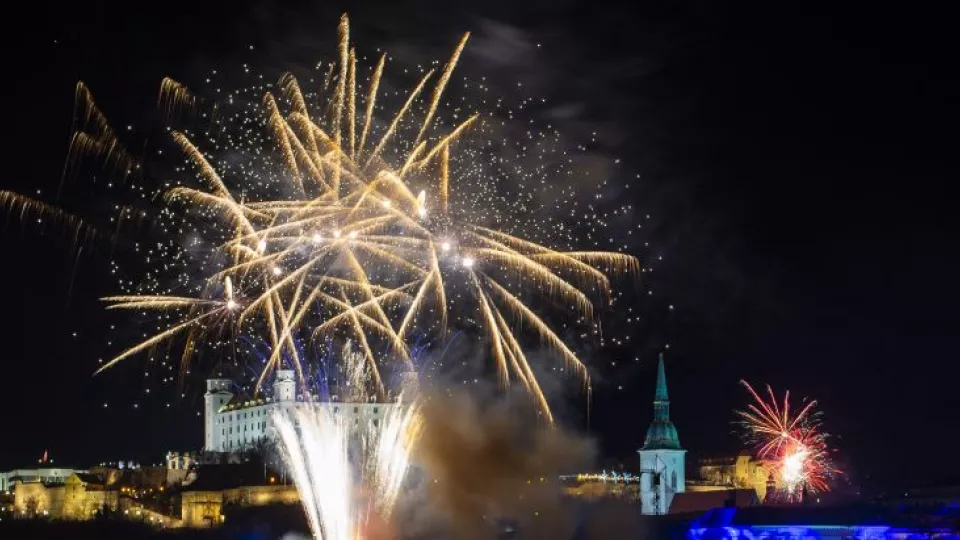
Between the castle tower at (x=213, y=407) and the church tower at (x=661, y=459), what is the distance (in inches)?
1776

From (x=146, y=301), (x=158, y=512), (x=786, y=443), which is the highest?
(x=146, y=301)

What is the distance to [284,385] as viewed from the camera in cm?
9575

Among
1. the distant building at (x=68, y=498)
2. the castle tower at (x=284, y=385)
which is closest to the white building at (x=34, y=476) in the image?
the distant building at (x=68, y=498)

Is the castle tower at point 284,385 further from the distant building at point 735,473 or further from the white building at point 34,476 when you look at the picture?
the distant building at point 735,473

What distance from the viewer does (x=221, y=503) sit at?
81.3 meters

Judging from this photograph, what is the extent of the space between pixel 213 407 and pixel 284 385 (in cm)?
1918

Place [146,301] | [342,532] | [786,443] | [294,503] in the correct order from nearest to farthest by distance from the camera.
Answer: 1. [146,301]
2. [342,532]
3. [786,443]
4. [294,503]

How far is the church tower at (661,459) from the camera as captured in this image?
239 ft

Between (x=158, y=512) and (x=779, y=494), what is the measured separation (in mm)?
38198

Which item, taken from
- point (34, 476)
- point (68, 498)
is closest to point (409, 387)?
point (68, 498)

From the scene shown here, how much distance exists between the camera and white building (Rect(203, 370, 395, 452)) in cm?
A: 9569

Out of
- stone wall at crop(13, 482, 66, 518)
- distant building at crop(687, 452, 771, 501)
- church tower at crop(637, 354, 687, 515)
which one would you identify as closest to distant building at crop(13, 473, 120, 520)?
stone wall at crop(13, 482, 66, 518)

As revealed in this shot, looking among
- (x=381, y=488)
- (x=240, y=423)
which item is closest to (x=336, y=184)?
(x=381, y=488)

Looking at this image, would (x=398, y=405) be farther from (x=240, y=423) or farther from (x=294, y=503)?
(x=240, y=423)
